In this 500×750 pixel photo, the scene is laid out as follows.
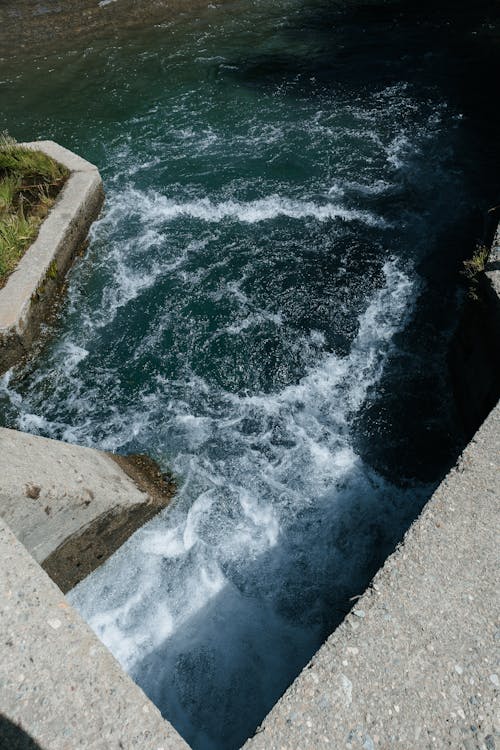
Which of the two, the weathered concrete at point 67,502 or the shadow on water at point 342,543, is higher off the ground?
the weathered concrete at point 67,502

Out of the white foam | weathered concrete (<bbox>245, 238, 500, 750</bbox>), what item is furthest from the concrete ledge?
weathered concrete (<bbox>245, 238, 500, 750</bbox>)

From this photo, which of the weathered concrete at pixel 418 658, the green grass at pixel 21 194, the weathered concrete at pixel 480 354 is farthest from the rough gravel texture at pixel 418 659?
the green grass at pixel 21 194

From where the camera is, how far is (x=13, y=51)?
11531mm

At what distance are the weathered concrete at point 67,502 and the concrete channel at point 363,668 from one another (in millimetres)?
456

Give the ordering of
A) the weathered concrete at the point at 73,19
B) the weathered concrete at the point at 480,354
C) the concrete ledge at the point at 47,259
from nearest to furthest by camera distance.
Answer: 1. the weathered concrete at the point at 480,354
2. the concrete ledge at the point at 47,259
3. the weathered concrete at the point at 73,19

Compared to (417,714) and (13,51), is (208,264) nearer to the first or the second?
(417,714)

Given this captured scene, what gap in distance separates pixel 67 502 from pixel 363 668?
2.01 m

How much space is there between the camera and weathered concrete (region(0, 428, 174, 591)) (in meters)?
3.20

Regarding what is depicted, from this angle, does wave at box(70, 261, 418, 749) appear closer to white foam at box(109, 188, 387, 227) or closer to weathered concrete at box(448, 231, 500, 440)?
weathered concrete at box(448, 231, 500, 440)

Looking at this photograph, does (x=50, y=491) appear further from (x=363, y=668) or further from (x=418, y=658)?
(x=418, y=658)

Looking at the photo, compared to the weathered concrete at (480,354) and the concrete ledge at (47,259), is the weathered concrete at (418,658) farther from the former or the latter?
the concrete ledge at (47,259)

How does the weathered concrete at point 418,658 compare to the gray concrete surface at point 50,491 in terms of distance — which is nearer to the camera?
the weathered concrete at point 418,658

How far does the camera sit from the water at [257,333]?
3771 millimetres

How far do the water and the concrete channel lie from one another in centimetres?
121
